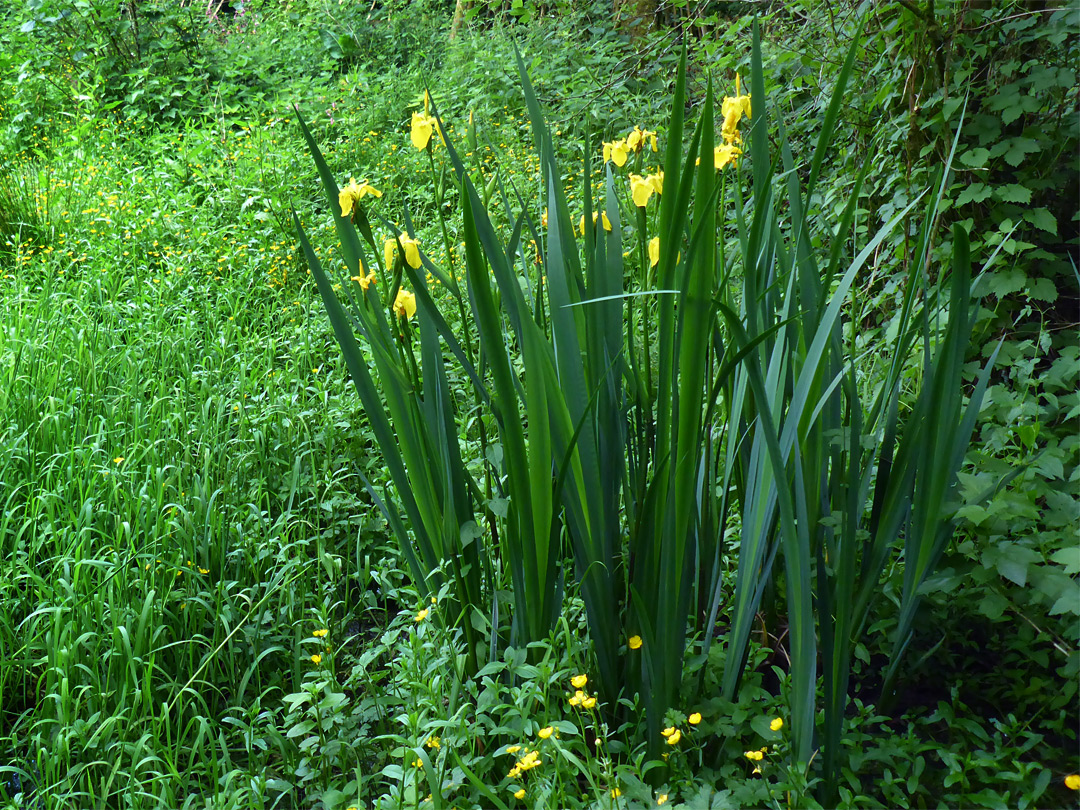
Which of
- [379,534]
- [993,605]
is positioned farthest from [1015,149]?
[379,534]

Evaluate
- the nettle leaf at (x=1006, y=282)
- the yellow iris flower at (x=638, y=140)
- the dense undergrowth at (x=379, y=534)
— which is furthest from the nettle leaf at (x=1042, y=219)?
the yellow iris flower at (x=638, y=140)

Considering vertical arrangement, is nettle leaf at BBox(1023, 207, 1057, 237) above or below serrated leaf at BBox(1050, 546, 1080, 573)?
above

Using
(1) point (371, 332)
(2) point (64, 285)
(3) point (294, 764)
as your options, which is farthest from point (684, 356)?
(2) point (64, 285)

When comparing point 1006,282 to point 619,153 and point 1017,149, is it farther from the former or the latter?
point 619,153

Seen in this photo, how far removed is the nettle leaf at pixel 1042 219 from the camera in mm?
2100

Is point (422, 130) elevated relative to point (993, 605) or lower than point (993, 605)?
elevated

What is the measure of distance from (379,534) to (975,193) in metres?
1.87

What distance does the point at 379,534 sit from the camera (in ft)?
7.00

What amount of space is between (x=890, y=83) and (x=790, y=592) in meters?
1.98

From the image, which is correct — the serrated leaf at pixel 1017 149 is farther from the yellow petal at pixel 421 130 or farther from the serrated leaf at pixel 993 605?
the yellow petal at pixel 421 130

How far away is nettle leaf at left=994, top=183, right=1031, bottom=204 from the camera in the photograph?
2.13 metres

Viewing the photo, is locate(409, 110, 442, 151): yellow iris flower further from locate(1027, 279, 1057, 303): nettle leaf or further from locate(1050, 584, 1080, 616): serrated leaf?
→ locate(1027, 279, 1057, 303): nettle leaf

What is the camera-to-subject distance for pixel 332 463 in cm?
233

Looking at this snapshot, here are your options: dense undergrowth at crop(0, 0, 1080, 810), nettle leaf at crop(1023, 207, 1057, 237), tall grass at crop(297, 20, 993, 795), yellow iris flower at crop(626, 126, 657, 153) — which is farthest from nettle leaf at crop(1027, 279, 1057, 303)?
yellow iris flower at crop(626, 126, 657, 153)
